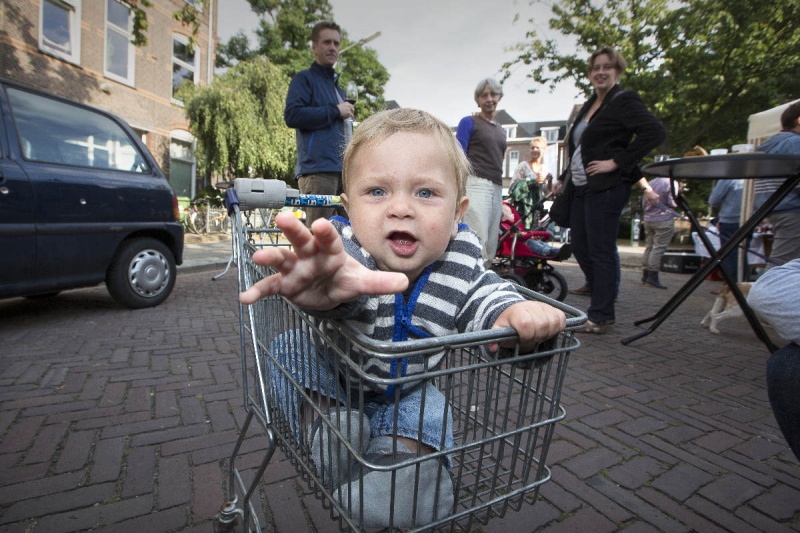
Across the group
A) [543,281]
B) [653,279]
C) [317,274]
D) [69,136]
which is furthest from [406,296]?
[653,279]

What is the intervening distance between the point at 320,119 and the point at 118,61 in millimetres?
14221

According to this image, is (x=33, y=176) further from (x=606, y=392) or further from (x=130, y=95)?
(x=130, y=95)

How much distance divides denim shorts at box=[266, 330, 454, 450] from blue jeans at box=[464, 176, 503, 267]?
129 inches

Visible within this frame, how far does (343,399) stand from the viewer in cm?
137

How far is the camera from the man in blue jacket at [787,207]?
12.9ft

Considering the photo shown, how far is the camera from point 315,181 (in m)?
4.33

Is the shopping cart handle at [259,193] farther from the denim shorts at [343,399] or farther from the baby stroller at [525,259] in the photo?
the baby stroller at [525,259]

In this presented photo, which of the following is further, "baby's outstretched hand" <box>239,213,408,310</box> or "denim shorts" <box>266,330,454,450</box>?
"denim shorts" <box>266,330,454,450</box>

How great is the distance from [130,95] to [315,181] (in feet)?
45.8

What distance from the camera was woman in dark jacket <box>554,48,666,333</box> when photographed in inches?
153

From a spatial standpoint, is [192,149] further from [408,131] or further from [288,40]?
[408,131]

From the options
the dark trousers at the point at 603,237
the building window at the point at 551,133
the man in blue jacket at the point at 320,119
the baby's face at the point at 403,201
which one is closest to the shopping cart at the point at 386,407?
the baby's face at the point at 403,201

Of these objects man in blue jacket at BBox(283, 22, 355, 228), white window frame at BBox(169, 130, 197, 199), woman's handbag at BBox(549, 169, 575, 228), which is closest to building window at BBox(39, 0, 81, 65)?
white window frame at BBox(169, 130, 197, 199)

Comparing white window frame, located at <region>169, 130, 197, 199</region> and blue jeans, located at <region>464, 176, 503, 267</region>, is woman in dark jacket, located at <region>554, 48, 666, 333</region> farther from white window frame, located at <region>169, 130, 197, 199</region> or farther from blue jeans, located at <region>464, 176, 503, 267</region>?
white window frame, located at <region>169, 130, 197, 199</region>
